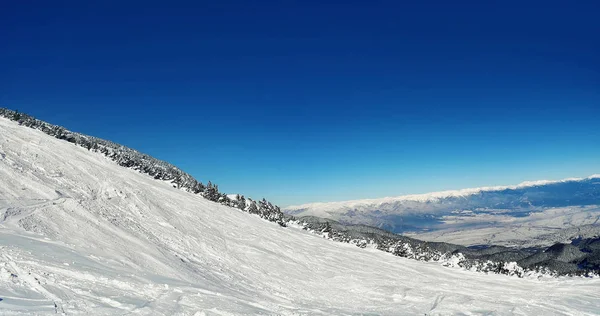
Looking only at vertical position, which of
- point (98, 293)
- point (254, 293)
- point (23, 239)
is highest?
point (23, 239)

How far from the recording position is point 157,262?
837 inches

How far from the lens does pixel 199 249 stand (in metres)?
30.5

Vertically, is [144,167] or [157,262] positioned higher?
[144,167]

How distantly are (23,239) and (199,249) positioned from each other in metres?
15.6

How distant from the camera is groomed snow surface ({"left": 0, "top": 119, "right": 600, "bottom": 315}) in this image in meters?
12.9

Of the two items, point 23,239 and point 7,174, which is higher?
point 7,174

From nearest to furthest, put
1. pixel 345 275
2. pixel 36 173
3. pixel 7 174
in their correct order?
pixel 7 174 → pixel 36 173 → pixel 345 275

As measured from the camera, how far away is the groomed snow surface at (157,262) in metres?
12.9

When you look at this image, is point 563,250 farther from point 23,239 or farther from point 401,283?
point 23,239

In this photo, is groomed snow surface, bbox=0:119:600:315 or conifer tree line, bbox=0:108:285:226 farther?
conifer tree line, bbox=0:108:285:226

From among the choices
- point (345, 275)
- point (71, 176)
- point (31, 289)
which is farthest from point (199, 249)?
point (31, 289)

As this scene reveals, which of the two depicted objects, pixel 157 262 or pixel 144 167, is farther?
pixel 144 167

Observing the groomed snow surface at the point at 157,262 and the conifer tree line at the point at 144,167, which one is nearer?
the groomed snow surface at the point at 157,262

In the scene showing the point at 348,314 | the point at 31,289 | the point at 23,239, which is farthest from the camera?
the point at 348,314
